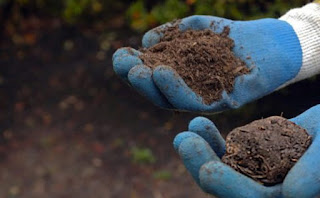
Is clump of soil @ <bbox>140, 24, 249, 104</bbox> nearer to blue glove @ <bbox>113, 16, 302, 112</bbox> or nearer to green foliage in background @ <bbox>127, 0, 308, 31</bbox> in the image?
blue glove @ <bbox>113, 16, 302, 112</bbox>

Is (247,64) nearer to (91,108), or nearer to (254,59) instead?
(254,59)

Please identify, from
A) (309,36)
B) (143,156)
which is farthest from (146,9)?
(309,36)

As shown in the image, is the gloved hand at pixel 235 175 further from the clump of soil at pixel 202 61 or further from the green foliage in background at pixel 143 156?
the green foliage in background at pixel 143 156

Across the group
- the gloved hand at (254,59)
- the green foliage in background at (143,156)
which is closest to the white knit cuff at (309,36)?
the gloved hand at (254,59)

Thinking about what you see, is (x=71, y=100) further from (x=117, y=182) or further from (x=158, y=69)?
(x=158, y=69)

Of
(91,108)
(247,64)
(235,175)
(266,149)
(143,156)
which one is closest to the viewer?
(235,175)

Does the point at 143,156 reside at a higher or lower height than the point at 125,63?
lower

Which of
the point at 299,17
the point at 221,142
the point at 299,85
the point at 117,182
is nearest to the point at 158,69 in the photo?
the point at 221,142
